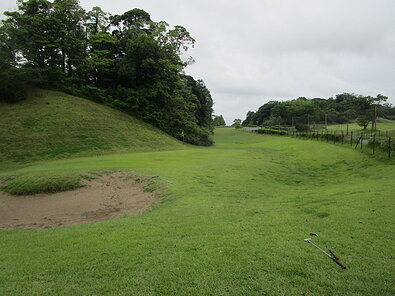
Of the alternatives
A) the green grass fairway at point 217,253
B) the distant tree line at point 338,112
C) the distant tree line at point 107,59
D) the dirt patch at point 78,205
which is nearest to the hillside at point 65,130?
the distant tree line at point 107,59

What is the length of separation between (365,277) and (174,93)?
47637 millimetres

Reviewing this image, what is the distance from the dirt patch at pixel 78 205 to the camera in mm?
10633

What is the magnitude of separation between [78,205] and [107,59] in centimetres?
3991

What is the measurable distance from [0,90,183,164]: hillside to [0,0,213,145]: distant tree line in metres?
3.90

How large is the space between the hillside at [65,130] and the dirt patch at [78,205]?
14.2 metres

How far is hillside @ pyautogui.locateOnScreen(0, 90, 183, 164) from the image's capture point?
27234mm

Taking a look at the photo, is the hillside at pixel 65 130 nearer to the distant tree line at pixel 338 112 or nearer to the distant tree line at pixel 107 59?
the distant tree line at pixel 107 59

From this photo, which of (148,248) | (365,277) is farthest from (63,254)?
(365,277)

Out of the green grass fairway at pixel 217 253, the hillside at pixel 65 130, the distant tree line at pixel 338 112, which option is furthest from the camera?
the distant tree line at pixel 338 112

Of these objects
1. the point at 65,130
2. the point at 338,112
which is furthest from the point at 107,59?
the point at 338,112

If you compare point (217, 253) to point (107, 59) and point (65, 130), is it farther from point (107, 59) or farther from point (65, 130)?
point (107, 59)

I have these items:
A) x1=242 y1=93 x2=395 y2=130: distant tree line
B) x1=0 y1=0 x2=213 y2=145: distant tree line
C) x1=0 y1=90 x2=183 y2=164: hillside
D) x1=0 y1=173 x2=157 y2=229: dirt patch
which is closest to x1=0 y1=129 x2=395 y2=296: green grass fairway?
x1=0 y1=173 x2=157 y2=229: dirt patch

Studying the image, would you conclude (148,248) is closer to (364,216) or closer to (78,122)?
(364,216)

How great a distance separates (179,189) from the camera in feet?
42.7
